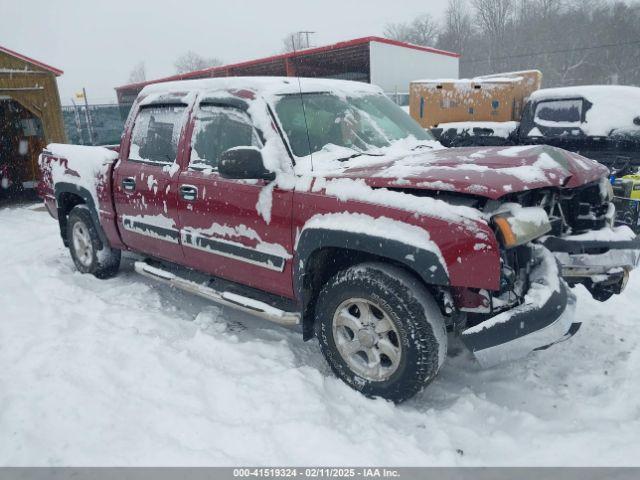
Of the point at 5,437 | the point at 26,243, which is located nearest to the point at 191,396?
the point at 5,437

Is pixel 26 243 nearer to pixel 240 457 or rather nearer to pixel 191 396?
pixel 191 396

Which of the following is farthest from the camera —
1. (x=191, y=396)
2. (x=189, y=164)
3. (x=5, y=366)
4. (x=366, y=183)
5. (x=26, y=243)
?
(x=26, y=243)

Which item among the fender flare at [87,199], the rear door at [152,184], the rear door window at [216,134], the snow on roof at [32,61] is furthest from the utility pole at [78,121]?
the rear door window at [216,134]

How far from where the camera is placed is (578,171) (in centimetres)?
281

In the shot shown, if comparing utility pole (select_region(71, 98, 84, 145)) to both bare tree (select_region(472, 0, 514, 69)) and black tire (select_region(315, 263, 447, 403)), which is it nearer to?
black tire (select_region(315, 263, 447, 403))

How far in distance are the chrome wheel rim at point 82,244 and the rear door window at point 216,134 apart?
7.05ft

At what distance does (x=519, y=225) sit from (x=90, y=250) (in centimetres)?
443

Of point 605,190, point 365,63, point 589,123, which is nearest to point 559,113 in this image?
point 589,123

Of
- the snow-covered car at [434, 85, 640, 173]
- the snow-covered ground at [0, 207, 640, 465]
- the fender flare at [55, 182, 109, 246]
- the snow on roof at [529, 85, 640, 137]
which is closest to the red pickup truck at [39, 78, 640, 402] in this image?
the snow-covered ground at [0, 207, 640, 465]

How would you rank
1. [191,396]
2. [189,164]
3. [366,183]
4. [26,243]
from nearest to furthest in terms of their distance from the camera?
[366,183] < [191,396] < [189,164] < [26,243]

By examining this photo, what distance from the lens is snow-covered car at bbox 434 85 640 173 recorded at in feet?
24.1

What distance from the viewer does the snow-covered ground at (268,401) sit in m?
2.46

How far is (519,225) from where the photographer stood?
2.40 meters

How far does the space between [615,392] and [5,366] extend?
13.0 ft
